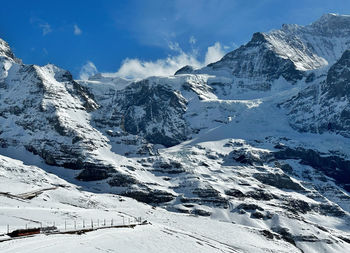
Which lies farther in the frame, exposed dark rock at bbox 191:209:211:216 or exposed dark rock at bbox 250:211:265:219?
exposed dark rock at bbox 250:211:265:219

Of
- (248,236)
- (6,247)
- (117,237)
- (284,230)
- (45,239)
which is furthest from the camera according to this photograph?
(284,230)

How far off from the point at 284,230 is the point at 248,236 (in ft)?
168

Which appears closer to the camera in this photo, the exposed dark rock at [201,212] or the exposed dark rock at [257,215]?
the exposed dark rock at [201,212]

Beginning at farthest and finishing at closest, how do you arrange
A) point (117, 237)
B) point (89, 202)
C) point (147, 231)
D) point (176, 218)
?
1. point (89, 202)
2. point (176, 218)
3. point (147, 231)
4. point (117, 237)

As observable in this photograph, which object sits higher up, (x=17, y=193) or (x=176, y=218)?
(x=17, y=193)

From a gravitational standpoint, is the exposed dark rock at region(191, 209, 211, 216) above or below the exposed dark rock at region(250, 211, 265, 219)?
above

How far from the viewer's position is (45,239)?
58.3 meters

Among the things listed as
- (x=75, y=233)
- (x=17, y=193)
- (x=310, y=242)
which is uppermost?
(x=17, y=193)

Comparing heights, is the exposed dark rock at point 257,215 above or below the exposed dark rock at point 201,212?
below

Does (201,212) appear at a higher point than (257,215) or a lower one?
higher

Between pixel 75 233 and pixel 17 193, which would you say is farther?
pixel 17 193

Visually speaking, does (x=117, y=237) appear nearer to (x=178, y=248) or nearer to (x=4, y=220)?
(x=178, y=248)

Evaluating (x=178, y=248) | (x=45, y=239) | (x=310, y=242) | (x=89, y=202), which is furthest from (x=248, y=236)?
(x=45, y=239)

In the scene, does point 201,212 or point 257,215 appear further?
point 257,215
